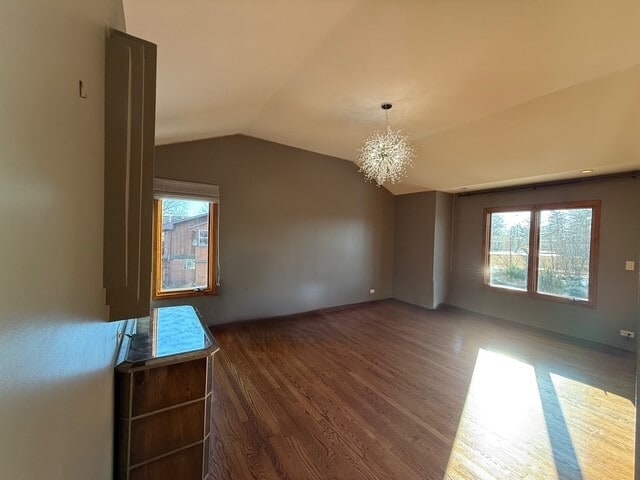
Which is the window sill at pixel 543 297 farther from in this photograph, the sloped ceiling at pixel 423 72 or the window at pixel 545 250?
the sloped ceiling at pixel 423 72

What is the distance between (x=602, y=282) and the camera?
373cm

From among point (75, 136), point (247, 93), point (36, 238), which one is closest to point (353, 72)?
point (247, 93)

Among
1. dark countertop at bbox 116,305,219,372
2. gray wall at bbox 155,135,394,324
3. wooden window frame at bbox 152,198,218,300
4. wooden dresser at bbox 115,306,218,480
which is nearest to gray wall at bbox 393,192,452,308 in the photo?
gray wall at bbox 155,135,394,324

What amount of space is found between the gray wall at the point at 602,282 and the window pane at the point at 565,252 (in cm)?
17

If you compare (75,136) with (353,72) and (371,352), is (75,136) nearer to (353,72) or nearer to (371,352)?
(353,72)

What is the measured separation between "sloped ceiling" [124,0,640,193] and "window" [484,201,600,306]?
2.87 feet

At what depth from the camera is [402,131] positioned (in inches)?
144

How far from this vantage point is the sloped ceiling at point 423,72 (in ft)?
5.52

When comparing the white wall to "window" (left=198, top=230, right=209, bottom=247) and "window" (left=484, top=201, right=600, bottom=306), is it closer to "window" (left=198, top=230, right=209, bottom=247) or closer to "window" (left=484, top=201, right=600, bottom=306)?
"window" (left=198, top=230, right=209, bottom=247)

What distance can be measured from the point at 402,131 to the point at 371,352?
293cm

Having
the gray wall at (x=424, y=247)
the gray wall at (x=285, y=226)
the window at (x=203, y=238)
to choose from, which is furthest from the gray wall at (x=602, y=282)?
the window at (x=203, y=238)

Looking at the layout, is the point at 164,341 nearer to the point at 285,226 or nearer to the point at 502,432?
the point at 502,432

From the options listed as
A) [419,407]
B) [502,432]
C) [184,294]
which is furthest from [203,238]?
[502,432]

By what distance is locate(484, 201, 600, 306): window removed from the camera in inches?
154
